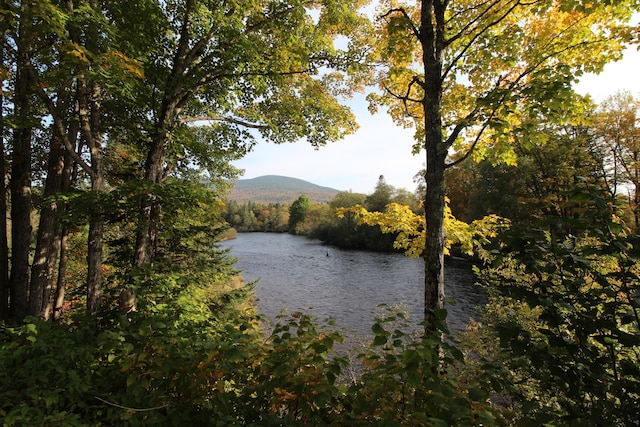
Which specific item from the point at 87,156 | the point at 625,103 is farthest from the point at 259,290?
the point at 625,103

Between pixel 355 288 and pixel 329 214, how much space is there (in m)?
17.2

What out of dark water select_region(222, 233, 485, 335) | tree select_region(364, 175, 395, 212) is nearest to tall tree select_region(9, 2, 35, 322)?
dark water select_region(222, 233, 485, 335)

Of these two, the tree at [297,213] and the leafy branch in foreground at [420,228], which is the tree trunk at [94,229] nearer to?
the leafy branch in foreground at [420,228]

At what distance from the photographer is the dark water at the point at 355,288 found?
16.3 metres

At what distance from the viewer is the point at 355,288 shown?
2200cm

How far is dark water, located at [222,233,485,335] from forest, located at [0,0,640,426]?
7.08m

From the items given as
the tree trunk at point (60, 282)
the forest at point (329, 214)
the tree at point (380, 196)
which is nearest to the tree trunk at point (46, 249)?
the forest at point (329, 214)

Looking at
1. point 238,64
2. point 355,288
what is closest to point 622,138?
point 355,288

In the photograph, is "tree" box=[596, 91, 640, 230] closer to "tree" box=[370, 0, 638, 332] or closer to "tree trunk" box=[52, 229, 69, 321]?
"tree" box=[370, 0, 638, 332]

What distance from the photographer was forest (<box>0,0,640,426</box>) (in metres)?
1.78

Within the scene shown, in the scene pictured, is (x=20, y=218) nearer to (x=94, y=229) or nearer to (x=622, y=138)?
A: (x=94, y=229)

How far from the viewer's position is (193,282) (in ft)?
17.4

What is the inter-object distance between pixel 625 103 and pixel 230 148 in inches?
928

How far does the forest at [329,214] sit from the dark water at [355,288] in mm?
7083
